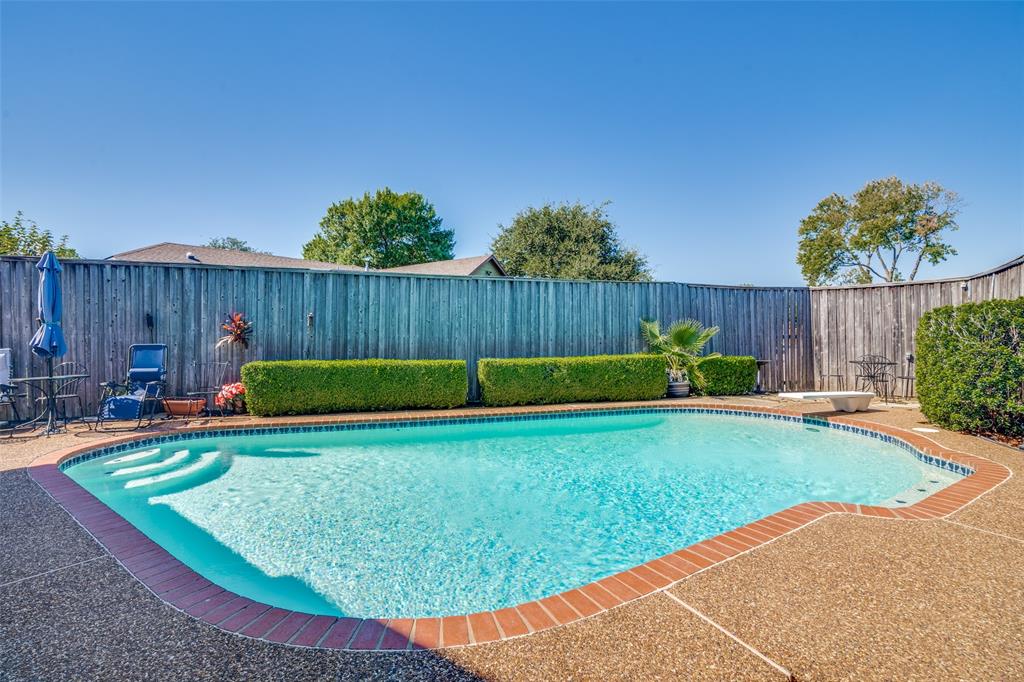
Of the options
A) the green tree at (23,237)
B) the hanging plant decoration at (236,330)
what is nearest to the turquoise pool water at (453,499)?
the hanging plant decoration at (236,330)

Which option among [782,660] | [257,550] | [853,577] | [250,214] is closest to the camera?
[782,660]

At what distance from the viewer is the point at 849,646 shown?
5.73 feet

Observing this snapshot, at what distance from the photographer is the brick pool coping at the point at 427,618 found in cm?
183

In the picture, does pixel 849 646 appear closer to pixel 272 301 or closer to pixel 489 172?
pixel 272 301

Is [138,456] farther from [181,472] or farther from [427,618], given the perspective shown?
[427,618]

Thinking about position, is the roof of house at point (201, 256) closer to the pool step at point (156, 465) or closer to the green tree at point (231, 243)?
the pool step at point (156, 465)

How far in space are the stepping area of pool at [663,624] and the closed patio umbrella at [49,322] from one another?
4.20m

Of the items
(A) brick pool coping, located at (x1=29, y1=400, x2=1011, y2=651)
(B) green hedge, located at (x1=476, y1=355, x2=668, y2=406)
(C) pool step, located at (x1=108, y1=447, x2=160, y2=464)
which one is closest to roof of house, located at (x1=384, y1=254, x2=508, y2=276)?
(B) green hedge, located at (x1=476, y1=355, x2=668, y2=406)

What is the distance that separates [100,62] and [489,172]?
35.0ft

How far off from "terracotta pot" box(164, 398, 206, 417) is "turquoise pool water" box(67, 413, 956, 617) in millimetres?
1440

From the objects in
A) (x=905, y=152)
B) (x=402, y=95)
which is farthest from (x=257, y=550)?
(x=905, y=152)

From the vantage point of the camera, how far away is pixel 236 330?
753 centimetres

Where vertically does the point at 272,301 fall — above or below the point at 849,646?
above

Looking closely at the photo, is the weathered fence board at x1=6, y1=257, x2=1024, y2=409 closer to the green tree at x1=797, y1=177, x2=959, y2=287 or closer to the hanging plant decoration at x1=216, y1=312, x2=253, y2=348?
→ the hanging plant decoration at x1=216, y1=312, x2=253, y2=348
